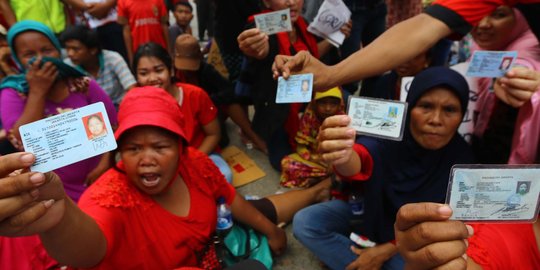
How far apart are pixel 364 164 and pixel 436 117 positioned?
406 millimetres

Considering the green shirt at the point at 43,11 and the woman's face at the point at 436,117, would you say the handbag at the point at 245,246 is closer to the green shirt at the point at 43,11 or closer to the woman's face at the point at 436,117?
the woman's face at the point at 436,117

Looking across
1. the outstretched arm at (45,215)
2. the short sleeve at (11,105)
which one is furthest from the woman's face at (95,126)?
the short sleeve at (11,105)

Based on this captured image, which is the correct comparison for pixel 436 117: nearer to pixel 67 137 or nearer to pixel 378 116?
pixel 378 116

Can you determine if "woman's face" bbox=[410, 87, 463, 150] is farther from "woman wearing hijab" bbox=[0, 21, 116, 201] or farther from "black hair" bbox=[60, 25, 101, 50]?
"black hair" bbox=[60, 25, 101, 50]

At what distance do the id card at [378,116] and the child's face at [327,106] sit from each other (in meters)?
0.84

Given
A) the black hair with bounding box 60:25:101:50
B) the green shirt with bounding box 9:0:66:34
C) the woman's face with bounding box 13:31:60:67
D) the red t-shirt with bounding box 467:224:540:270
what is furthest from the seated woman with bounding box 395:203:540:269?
the green shirt with bounding box 9:0:66:34

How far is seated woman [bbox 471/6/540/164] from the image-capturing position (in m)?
1.63

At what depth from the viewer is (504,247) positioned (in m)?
1.17

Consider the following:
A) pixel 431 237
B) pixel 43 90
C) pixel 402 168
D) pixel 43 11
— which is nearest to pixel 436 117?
pixel 402 168

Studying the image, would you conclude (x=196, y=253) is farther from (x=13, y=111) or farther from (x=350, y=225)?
(x=13, y=111)

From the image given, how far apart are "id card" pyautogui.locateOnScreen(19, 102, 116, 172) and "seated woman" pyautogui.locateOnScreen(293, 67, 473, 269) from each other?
99cm

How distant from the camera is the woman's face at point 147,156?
1434 mm

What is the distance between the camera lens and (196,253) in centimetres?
162

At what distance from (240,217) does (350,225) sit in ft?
2.16
